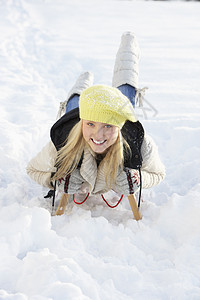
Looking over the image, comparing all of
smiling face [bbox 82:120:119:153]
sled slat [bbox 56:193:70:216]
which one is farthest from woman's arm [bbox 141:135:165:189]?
sled slat [bbox 56:193:70:216]

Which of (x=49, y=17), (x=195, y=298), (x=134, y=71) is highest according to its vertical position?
(x=49, y=17)

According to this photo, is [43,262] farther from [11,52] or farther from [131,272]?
[11,52]

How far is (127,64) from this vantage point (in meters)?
2.68

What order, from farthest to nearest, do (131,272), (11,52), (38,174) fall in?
(11,52), (38,174), (131,272)

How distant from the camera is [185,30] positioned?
7.84 meters

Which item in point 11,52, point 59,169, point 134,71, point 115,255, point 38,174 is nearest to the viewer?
point 115,255

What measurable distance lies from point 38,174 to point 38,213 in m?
0.42

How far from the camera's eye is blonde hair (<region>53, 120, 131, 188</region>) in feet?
4.88

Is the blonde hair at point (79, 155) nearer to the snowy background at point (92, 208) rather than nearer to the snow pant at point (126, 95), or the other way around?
the snowy background at point (92, 208)

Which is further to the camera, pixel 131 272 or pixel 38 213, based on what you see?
pixel 38 213

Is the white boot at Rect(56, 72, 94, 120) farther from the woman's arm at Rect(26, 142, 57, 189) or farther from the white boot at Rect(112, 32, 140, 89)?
the woman's arm at Rect(26, 142, 57, 189)

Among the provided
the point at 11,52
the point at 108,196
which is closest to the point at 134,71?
the point at 108,196

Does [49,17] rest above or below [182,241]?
above

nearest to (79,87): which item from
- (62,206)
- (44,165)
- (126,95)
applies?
(126,95)
